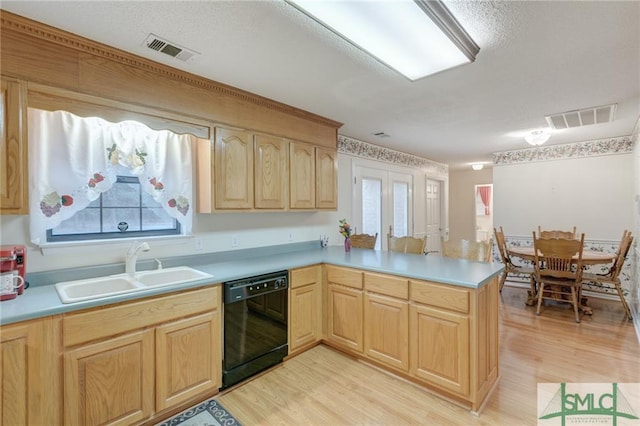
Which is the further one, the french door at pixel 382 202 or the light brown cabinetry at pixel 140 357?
the french door at pixel 382 202

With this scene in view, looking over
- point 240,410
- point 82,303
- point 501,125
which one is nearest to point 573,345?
point 501,125

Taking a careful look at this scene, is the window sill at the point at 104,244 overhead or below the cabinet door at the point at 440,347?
overhead

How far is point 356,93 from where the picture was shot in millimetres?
2631

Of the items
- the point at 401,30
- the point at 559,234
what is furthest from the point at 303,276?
the point at 559,234

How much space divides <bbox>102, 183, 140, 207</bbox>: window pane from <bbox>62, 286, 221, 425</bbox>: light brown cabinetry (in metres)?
0.97

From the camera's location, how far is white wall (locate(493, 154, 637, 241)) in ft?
14.3

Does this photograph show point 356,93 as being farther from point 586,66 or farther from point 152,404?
point 152,404

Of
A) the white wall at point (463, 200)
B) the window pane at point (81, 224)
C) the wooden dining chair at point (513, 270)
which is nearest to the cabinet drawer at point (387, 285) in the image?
the window pane at point (81, 224)

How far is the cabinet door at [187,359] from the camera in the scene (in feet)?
6.23

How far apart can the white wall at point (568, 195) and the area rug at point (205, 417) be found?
17.2 feet

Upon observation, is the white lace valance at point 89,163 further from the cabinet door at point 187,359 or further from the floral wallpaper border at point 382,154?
the floral wallpaper border at point 382,154

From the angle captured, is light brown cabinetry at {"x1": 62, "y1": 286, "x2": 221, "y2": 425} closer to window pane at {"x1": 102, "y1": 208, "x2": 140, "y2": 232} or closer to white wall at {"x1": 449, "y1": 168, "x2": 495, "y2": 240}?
window pane at {"x1": 102, "y1": 208, "x2": 140, "y2": 232}

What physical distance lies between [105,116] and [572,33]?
287 cm

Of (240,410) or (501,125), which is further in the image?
(501,125)
